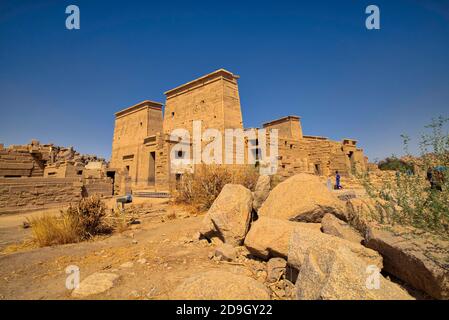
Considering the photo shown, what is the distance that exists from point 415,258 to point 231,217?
86.3 inches

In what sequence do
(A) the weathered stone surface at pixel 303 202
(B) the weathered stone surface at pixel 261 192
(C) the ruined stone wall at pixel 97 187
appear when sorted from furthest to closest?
(C) the ruined stone wall at pixel 97 187 < (B) the weathered stone surface at pixel 261 192 < (A) the weathered stone surface at pixel 303 202

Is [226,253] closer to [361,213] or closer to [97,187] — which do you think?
[361,213]

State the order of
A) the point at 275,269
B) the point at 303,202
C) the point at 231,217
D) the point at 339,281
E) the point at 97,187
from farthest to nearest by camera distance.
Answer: the point at 97,187 < the point at 231,217 < the point at 303,202 < the point at 275,269 < the point at 339,281

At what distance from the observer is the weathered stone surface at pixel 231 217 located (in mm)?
3451

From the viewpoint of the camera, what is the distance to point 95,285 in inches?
90.4

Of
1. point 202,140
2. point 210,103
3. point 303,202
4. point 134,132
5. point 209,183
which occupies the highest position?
point 210,103

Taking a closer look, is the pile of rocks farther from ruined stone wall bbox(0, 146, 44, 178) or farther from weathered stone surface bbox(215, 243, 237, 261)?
ruined stone wall bbox(0, 146, 44, 178)

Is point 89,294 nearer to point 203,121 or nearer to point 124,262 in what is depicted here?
point 124,262

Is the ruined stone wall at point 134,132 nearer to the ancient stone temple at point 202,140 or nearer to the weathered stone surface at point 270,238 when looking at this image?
the ancient stone temple at point 202,140

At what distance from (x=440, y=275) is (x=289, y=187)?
219 cm

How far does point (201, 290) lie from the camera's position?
1.80m

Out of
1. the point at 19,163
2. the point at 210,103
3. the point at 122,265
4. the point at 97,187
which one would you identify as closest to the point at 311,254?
the point at 122,265

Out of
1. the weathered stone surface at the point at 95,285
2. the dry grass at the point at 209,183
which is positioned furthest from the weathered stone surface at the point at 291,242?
the dry grass at the point at 209,183

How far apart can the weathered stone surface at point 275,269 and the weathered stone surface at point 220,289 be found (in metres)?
0.58
